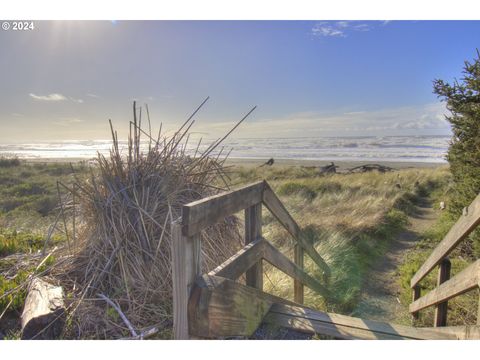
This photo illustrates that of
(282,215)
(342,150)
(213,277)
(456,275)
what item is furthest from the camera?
(342,150)

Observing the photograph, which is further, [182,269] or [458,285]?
[458,285]

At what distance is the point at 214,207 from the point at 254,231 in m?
0.74

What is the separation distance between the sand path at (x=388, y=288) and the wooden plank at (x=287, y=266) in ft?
1.71

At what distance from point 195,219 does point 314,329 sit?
115cm

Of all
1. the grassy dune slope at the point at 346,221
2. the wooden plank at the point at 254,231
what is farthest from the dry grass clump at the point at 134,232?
the grassy dune slope at the point at 346,221

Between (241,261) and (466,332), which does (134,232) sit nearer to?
(241,261)

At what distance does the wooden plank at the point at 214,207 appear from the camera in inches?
57.5

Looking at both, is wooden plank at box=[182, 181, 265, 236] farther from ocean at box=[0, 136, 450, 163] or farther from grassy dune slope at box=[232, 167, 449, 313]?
ocean at box=[0, 136, 450, 163]

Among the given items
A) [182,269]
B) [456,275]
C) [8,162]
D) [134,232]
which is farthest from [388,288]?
[8,162]

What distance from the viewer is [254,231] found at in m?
2.33

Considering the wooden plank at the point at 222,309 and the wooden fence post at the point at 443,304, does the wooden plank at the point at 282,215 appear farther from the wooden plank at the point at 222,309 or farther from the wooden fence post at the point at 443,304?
the wooden fence post at the point at 443,304

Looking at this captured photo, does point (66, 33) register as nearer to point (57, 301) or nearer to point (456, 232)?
point (57, 301)

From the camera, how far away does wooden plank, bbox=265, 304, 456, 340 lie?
207 centimetres

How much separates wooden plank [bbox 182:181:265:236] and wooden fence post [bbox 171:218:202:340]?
1.7 inches
